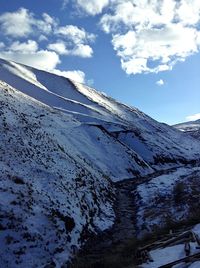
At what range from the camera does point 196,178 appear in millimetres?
39000

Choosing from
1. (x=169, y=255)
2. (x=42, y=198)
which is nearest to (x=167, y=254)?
(x=169, y=255)

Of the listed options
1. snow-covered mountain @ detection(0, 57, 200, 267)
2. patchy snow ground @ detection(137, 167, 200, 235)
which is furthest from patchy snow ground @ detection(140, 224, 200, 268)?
patchy snow ground @ detection(137, 167, 200, 235)

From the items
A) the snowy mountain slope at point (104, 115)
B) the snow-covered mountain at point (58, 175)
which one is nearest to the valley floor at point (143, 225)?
the snow-covered mountain at point (58, 175)

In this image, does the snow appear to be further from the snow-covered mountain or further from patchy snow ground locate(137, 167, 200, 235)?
patchy snow ground locate(137, 167, 200, 235)

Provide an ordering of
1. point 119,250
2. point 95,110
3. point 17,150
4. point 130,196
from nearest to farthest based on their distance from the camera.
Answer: point 119,250 → point 17,150 → point 130,196 → point 95,110

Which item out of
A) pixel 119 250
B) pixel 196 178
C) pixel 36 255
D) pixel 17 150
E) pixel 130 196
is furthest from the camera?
pixel 196 178

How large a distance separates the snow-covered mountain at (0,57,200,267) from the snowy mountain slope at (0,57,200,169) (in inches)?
13.2

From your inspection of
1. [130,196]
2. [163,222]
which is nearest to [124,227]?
[163,222]

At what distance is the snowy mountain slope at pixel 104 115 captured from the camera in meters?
65.0

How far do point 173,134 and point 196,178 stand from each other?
59.6 m

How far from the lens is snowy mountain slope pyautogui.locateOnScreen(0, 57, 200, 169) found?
65.0 metres

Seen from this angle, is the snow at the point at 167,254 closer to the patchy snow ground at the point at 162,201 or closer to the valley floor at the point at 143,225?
the valley floor at the point at 143,225

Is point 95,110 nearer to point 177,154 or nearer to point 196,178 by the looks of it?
point 177,154

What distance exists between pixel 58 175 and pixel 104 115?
48971 millimetres
